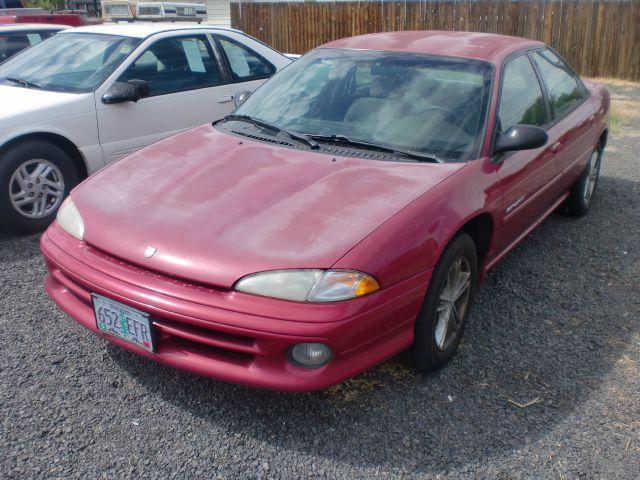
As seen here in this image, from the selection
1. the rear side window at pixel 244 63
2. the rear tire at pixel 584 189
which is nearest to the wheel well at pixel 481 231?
the rear tire at pixel 584 189

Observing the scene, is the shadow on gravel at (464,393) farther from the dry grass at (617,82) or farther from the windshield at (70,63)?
the dry grass at (617,82)

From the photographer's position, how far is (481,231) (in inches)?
136

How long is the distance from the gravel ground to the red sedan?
313mm

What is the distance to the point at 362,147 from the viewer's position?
346 cm

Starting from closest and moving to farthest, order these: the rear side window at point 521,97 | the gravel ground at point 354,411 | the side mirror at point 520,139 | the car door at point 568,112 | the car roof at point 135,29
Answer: the gravel ground at point 354,411, the side mirror at point 520,139, the rear side window at point 521,97, the car door at point 568,112, the car roof at point 135,29

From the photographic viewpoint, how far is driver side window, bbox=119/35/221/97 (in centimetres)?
559

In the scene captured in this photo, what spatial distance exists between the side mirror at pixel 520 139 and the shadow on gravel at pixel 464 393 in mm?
1017

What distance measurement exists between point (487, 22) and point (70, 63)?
36.2 feet

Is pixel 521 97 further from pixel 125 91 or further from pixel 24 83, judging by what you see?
pixel 24 83

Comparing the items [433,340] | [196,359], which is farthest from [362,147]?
[196,359]

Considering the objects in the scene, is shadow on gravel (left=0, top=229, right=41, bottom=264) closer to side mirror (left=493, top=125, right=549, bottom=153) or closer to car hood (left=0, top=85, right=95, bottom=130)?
car hood (left=0, top=85, right=95, bottom=130)

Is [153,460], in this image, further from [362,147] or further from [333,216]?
[362,147]

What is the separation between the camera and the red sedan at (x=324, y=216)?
2529 mm

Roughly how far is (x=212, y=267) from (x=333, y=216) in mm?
582
